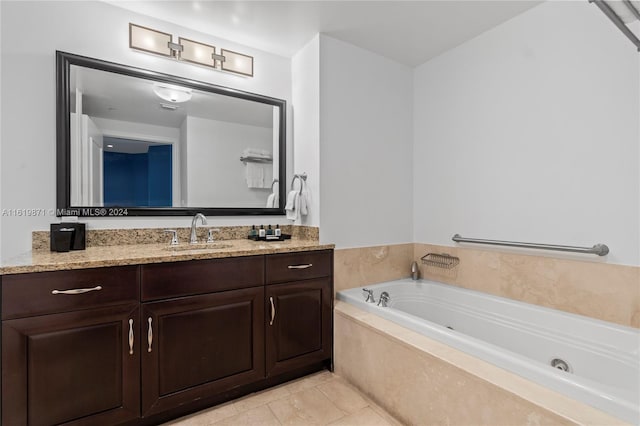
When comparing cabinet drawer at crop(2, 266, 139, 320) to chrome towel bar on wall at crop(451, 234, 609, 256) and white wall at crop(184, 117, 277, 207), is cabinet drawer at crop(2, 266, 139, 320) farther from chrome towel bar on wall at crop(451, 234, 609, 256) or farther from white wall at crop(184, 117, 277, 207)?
chrome towel bar on wall at crop(451, 234, 609, 256)

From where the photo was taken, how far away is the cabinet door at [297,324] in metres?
1.87

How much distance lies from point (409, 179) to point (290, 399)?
6.52 feet

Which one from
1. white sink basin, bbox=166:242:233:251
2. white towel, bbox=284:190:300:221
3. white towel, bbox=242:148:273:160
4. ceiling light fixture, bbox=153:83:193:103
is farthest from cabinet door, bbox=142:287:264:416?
ceiling light fixture, bbox=153:83:193:103

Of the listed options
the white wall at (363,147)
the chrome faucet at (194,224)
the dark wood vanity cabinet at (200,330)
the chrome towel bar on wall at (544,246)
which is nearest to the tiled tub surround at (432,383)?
the dark wood vanity cabinet at (200,330)

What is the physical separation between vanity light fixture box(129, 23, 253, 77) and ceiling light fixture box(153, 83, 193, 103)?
0.20 meters

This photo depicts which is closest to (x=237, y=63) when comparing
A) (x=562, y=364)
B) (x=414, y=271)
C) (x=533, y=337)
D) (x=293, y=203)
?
(x=293, y=203)

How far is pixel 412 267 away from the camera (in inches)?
105

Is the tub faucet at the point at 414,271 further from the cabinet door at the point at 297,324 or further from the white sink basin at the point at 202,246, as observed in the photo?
the white sink basin at the point at 202,246

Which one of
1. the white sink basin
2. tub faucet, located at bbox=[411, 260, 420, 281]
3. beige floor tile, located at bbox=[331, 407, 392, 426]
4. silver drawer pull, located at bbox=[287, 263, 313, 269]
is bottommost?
beige floor tile, located at bbox=[331, 407, 392, 426]

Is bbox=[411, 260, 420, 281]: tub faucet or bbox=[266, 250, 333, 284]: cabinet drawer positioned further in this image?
bbox=[411, 260, 420, 281]: tub faucet

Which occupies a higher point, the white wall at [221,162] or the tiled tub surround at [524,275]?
the white wall at [221,162]

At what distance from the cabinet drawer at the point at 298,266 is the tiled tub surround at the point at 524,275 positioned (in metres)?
0.19

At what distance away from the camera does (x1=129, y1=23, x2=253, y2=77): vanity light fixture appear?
→ 1.96 metres

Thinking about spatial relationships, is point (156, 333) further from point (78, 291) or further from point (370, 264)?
point (370, 264)
